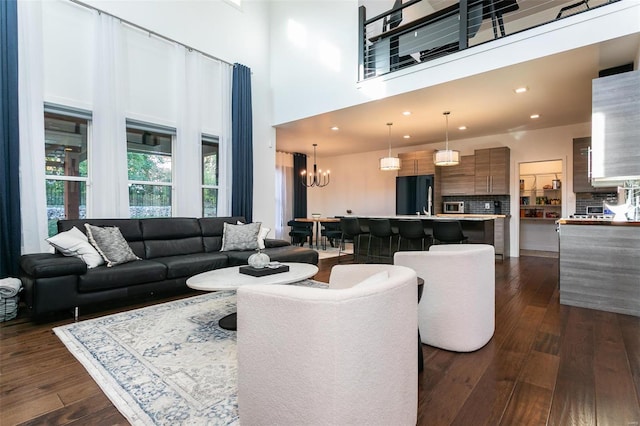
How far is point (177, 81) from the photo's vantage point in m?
4.88

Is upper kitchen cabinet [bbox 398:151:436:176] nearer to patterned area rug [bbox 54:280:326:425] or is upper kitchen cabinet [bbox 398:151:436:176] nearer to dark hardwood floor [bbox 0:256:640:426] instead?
dark hardwood floor [bbox 0:256:640:426]

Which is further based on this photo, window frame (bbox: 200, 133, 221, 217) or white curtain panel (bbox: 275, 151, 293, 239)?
white curtain panel (bbox: 275, 151, 293, 239)

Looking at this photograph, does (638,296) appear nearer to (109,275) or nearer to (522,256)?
(522,256)

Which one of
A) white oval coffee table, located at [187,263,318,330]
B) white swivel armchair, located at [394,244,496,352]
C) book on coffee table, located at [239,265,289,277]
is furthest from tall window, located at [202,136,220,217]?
white swivel armchair, located at [394,244,496,352]

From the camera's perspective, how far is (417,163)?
779 centimetres

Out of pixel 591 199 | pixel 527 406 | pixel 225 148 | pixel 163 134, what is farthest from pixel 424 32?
pixel 591 199

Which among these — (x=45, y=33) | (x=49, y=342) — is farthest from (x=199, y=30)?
(x=49, y=342)

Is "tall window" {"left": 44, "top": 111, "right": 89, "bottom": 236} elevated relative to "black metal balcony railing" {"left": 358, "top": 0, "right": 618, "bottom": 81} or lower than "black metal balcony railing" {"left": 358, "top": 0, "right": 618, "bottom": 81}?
lower

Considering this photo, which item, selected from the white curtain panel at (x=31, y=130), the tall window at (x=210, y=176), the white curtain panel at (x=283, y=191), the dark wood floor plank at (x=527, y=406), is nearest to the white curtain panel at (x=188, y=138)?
the tall window at (x=210, y=176)

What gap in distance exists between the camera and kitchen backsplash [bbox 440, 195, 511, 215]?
7.07 metres

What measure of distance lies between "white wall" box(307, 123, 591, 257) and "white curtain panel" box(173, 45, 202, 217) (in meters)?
5.51

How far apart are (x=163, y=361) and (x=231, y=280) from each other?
731 millimetres

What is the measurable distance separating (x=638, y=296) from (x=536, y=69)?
2.63m

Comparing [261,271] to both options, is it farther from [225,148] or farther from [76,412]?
[225,148]
